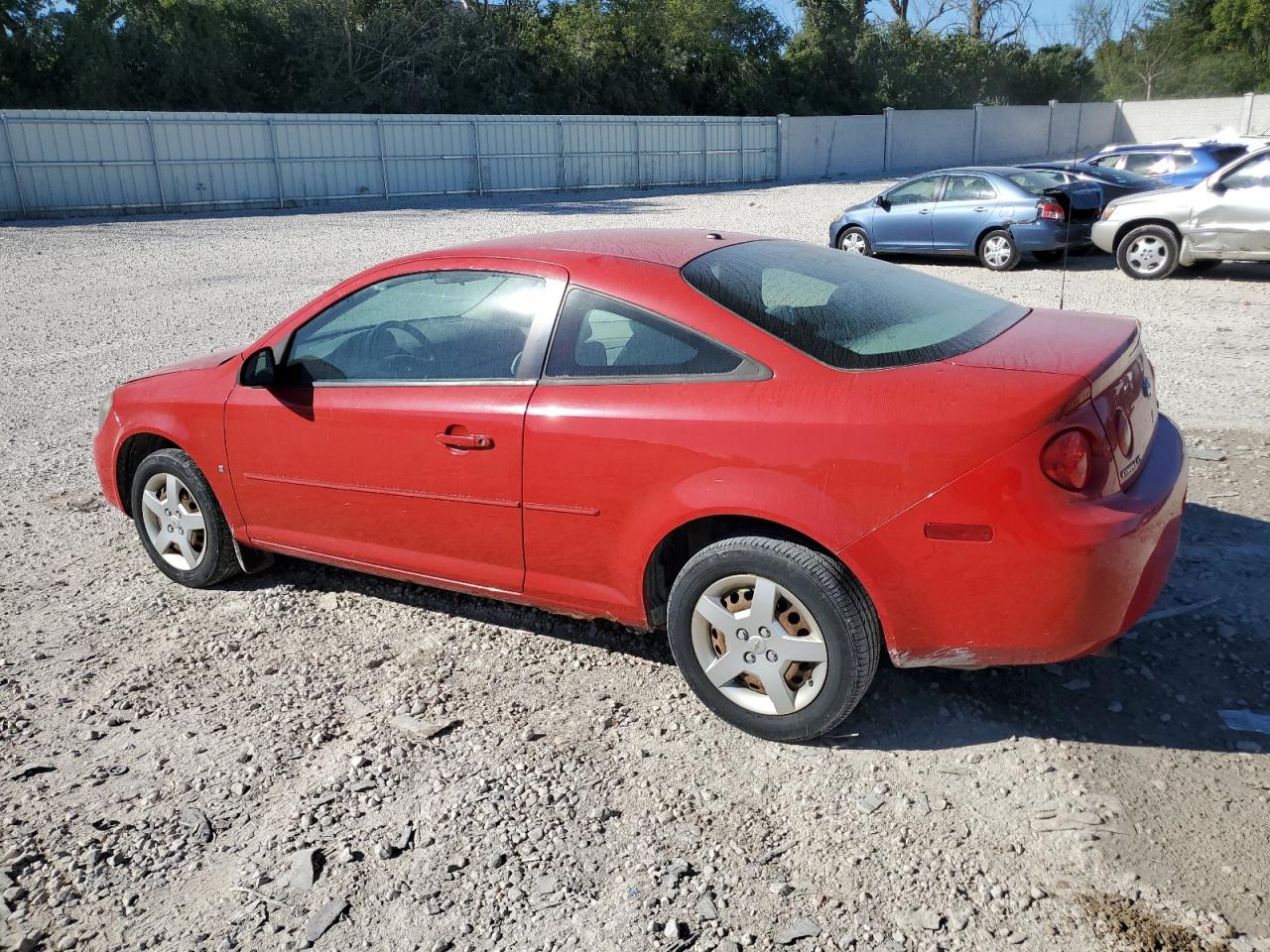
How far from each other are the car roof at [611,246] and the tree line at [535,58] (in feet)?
111

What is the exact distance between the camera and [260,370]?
170 inches

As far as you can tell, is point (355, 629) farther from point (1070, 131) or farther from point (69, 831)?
point (1070, 131)

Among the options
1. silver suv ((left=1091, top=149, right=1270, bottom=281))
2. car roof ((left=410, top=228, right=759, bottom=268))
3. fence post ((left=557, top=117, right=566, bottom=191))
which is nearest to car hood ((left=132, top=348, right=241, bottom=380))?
car roof ((left=410, top=228, right=759, bottom=268))

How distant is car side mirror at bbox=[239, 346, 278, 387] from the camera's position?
4.29 metres

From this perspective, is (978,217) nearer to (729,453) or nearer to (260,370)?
(260,370)

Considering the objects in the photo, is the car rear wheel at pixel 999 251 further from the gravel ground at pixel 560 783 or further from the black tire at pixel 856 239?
the gravel ground at pixel 560 783

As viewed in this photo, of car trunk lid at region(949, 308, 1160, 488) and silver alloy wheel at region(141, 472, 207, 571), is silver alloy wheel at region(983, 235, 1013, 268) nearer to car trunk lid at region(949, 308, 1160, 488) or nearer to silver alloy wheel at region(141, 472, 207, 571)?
car trunk lid at region(949, 308, 1160, 488)

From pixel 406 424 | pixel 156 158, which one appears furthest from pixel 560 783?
pixel 156 158

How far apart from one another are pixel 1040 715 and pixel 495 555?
195cm

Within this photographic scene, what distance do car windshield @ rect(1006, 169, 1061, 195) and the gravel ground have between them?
33.2ft

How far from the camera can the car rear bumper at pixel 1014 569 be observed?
2.97 m

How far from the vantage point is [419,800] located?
10.7 feet

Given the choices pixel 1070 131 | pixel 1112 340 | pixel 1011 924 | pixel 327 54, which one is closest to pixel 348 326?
pixel 1112 340

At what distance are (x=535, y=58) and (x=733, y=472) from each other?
40.8 metres
